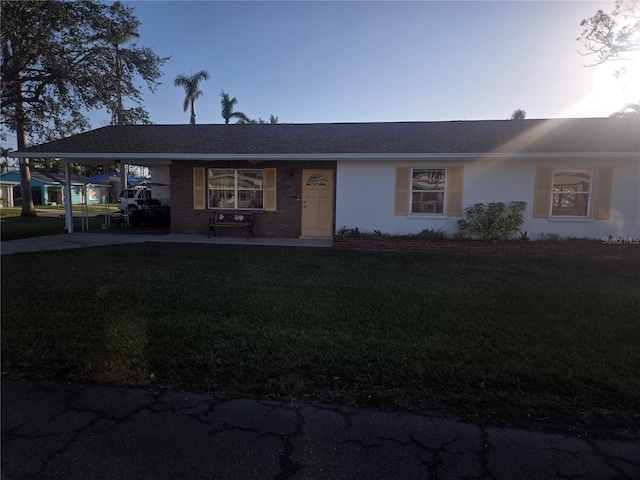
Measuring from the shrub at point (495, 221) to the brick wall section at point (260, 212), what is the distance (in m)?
4.36

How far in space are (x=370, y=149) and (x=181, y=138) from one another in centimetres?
684

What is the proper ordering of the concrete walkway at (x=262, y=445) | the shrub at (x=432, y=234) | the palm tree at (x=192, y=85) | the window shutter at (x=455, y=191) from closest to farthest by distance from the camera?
1. the concrete walkway at (x=262, y=445)
2. the shrub at (x=432, y=234)
3. the window shutter at (x=455, y=191)
4. the palm tree at (x=192, y=85)

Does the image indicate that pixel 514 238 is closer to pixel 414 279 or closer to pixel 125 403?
pixel 414 279

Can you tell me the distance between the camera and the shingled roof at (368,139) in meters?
11.2

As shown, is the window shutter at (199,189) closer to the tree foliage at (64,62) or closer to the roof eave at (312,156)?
the roof eave at (312,156)

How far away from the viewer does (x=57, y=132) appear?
20422 millimetres

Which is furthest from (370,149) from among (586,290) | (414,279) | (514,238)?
(586,290)

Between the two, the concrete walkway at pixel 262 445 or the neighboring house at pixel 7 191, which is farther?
the neighboring house at pixel 7 191

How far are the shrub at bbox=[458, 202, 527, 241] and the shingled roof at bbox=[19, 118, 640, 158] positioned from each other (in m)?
1.48

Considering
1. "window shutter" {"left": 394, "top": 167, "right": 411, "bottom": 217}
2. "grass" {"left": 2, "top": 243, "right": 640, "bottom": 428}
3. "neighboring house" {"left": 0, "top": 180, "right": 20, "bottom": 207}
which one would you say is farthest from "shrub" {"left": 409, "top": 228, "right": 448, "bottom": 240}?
"neighboring house" {"left": 0, "top": 180, "right": 20, "bottom": 207}

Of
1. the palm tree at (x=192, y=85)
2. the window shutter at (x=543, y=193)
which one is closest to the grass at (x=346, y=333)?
the window shutter at (x=543, y=193)

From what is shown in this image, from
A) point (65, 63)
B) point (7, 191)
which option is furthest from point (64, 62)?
point (7, 191)

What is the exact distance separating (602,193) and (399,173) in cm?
545

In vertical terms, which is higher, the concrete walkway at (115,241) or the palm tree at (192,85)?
the palm tree at (192,85)
